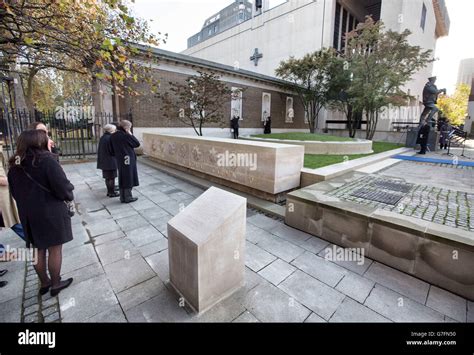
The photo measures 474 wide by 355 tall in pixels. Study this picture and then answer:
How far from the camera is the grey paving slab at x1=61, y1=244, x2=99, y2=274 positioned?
2991 mm

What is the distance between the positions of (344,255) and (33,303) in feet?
12.8

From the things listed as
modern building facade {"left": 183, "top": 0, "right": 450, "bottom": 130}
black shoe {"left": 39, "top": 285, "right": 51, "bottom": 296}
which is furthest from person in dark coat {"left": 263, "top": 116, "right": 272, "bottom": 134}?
black shoe {"left": 39, "top": 285, "right": 51, "bottom": 296}

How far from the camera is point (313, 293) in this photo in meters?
2.59

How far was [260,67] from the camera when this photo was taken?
31.2 meters

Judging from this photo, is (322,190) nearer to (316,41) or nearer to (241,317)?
(241,317)

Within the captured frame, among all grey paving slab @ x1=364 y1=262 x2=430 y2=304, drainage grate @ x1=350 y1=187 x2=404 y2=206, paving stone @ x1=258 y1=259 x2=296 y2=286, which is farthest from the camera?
drainage grate @ x1=350 y1=187 x2=404 y2=206

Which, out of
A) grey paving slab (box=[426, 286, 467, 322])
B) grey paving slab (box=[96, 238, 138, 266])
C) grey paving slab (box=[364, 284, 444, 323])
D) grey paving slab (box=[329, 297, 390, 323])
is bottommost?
grey paving slab (box=[426, 286, 467, 322])

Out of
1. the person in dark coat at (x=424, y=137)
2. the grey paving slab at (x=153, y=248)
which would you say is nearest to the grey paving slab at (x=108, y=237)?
the grey paving slab at (x=153, y=248)

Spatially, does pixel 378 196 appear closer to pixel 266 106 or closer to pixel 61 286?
pixel 61 286

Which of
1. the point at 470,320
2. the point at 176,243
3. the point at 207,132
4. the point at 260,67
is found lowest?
the point at 470,320

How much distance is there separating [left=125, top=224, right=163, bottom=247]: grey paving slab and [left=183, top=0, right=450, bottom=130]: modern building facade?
82.4ft

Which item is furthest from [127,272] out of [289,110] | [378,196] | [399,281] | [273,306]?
[289,110]

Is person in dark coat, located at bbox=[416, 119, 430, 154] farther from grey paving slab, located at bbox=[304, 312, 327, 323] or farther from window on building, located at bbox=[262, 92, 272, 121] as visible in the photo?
grey paving slab, located at bbox=[304, 312, 327, 323]
